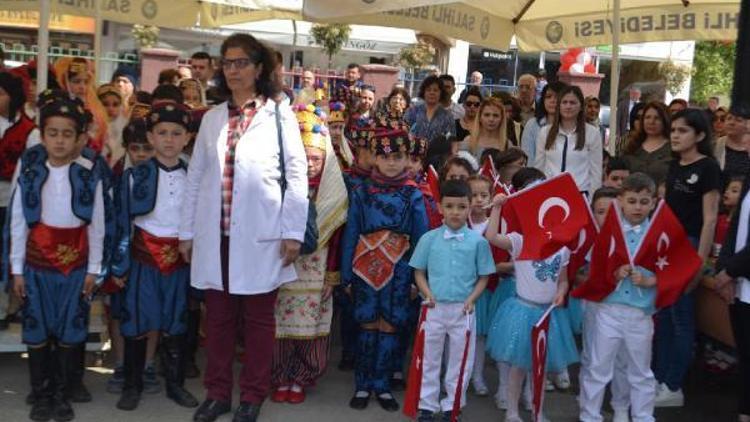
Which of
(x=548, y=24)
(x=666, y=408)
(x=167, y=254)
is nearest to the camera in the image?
(x=167, y=254)

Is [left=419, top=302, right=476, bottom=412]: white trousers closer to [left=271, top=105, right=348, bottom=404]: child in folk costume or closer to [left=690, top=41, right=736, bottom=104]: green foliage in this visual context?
[left=271, top=105, right=348, bottom=404]: child in folk costume

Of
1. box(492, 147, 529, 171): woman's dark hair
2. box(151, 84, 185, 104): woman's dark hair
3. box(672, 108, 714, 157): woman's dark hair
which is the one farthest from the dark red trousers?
box(672, 108, 714, 157): woman's dark hair

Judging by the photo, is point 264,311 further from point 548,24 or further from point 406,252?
point 548,24

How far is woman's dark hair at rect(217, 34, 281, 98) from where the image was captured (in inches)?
183

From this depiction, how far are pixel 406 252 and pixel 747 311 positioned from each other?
1858mm

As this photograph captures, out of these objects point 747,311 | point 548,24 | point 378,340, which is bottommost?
point 378,340

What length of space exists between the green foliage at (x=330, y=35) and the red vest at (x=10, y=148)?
639 inches

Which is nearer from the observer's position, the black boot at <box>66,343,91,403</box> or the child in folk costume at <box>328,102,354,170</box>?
the black boot at <box>66,343,91,403</box>

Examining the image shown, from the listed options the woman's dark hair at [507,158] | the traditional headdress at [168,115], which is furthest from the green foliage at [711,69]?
the traditional headdress at [168,115]

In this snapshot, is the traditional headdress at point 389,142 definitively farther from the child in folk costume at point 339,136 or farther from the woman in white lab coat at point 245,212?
the child in folk costume at point 339,136

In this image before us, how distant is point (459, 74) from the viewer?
25.6 meters

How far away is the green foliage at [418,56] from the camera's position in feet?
69.7

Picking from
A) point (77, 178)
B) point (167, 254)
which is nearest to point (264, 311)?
point (167, 254)

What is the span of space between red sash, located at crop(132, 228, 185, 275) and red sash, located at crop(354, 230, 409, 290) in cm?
103
